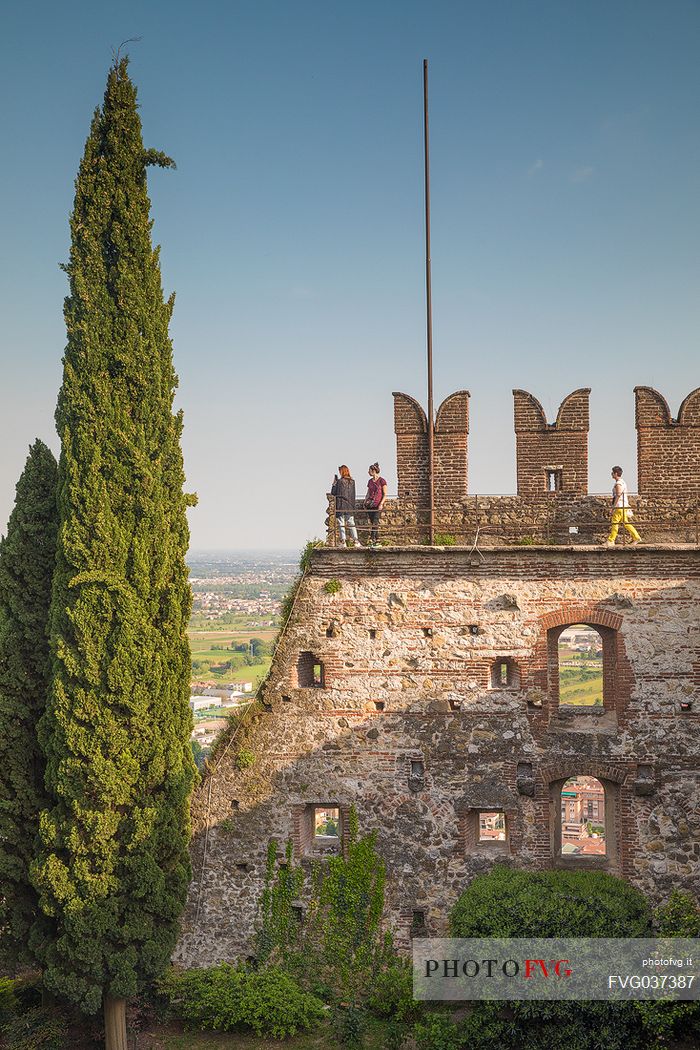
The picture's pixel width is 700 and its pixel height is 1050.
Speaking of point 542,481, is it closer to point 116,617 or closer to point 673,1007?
point 116,617

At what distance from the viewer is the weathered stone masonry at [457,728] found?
46.7ft

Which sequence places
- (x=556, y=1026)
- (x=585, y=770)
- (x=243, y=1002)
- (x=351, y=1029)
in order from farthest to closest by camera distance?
(x=585, y=770), (x=243, y=1002), (x=351, y=1029), (x=556, y=1026)

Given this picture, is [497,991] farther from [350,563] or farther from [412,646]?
[350,563]

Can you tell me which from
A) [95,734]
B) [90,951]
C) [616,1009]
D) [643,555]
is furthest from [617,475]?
[90,951]

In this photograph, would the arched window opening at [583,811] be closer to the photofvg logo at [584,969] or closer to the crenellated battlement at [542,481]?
the crenellated battlement at [542,481]

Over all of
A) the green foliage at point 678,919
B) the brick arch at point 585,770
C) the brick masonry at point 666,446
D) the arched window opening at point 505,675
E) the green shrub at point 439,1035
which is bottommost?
the green shrub at point 439,1035

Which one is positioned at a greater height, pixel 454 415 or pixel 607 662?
pixel 454 415

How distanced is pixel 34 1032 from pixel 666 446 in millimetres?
13402

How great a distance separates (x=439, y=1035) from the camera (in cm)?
1225

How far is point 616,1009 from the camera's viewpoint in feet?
38.3

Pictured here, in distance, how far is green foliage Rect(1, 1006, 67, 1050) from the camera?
1280cm

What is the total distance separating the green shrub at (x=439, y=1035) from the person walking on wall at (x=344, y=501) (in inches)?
291

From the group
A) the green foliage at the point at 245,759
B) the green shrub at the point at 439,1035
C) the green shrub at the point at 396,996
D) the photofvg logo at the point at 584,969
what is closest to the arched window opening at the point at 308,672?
the green foliage at the point at 245,759

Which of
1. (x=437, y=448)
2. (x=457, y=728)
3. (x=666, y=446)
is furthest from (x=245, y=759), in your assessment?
(x=666, y=446)
